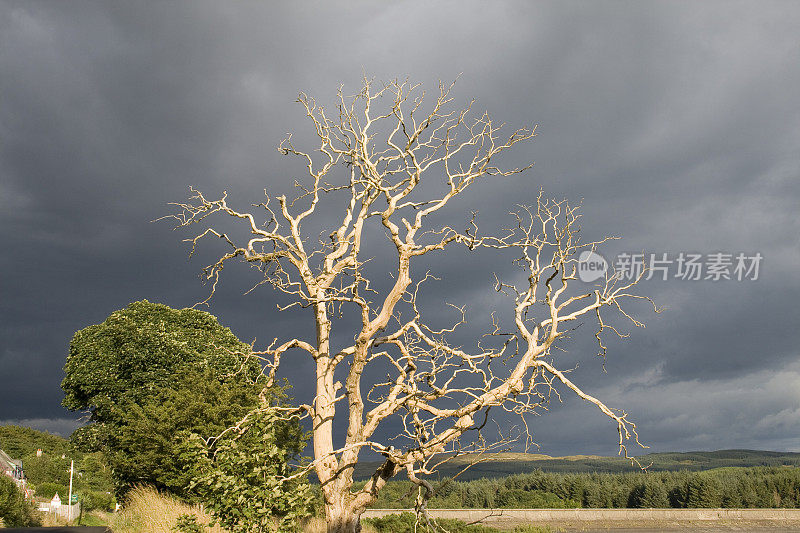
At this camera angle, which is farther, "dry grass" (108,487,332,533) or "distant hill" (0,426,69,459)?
"distant hill" (0,426,69,459)

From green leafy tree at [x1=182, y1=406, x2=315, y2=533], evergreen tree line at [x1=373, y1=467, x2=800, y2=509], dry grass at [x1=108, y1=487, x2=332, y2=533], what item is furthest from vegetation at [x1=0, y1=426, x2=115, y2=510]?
evergreen tree line at [x1=373, y1=467, x2=800, y2=509]

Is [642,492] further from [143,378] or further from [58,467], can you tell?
[58,467]

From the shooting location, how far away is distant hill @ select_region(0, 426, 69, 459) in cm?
6868

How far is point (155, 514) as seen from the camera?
1695 cm

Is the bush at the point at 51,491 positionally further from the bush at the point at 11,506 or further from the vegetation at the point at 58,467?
the bush at the point at 11,506

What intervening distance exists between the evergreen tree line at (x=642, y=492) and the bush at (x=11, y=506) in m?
37.8

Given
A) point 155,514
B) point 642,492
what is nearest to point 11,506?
point 155,514

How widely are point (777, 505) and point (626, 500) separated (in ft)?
44.9

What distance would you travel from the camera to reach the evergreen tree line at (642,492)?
191 feet

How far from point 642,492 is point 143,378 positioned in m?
52.2

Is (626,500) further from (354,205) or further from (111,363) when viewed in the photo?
(354,205)

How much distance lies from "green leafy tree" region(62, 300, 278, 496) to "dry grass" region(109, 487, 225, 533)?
1.43 metres

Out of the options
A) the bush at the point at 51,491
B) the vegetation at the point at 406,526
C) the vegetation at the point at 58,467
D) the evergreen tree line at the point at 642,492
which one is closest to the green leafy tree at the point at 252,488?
the vegetation at the point at 406,526

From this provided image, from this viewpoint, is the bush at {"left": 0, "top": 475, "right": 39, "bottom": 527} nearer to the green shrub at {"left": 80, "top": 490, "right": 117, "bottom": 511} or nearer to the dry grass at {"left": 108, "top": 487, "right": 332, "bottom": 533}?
the dry grass at {"left": 108, "top": 487, "right": 332, "bottom": 533}
